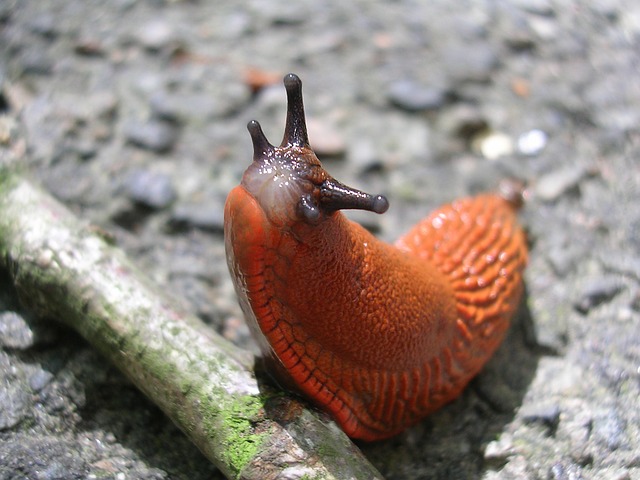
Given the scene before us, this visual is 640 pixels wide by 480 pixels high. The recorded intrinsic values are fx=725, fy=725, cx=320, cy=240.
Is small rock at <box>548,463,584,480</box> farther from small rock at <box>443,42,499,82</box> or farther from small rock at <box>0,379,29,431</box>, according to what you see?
small rock at <box>443,42,499,82</box>

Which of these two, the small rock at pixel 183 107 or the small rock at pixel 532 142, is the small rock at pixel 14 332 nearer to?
the small rock at pixel 183 107

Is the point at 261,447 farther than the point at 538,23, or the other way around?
the point at 538,23

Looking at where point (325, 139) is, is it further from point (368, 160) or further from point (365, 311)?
point (365, 311)

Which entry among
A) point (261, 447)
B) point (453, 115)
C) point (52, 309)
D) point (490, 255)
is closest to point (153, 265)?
point (52, 309)

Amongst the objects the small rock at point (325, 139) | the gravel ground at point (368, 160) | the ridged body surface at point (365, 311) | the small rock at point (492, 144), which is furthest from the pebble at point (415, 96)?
the ridged body surface at point (365, 311)

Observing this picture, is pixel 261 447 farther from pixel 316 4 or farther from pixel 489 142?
pixel 316 4

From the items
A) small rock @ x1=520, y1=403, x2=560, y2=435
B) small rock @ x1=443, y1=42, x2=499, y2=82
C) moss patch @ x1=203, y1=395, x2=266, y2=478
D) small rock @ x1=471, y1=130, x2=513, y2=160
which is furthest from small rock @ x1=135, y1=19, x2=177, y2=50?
small rock @ x1=520, y1=403, x2=560, y2=435

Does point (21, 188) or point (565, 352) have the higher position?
point (21, 188)
